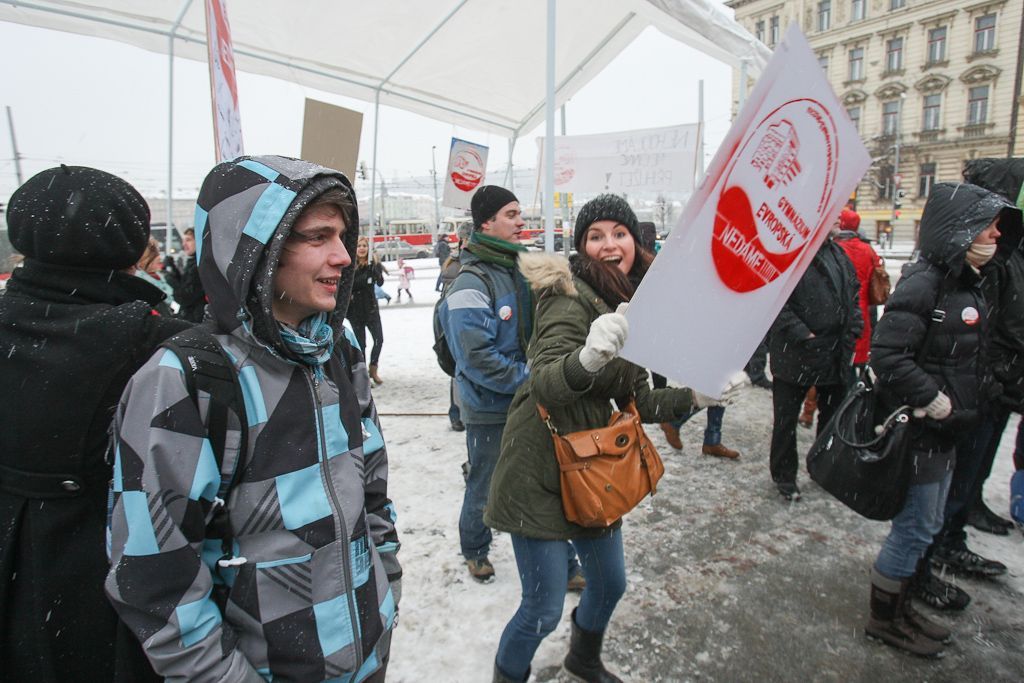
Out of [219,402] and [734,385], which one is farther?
[734,385]

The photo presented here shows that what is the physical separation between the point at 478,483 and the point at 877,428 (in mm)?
1899

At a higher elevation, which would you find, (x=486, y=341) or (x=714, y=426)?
(x=486, y=341)

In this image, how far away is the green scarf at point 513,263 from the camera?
2965 mm

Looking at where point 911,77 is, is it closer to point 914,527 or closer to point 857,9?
point 857,9

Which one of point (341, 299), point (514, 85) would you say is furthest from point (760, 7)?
point (341, 299)

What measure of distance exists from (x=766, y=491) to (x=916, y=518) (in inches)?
67.0

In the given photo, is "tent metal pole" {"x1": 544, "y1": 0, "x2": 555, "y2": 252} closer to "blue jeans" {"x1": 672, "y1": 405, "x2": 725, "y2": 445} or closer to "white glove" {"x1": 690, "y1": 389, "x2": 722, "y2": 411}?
"blue jeans" {"x1": 672, "y1": 405, "x2": 725, "y2": 445}

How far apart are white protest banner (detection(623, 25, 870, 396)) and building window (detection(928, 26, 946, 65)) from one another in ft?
175

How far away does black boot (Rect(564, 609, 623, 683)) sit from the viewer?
2232mm

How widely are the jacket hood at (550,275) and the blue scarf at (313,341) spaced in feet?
2.49

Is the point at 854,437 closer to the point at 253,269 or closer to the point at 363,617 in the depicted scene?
the point at 363,617

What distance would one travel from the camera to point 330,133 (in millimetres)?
4797

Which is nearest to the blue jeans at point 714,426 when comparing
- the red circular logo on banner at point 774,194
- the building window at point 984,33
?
the red circular logo on banner at point 774,194

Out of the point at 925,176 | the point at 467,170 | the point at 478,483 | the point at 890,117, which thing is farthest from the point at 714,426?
the point at 890,117
